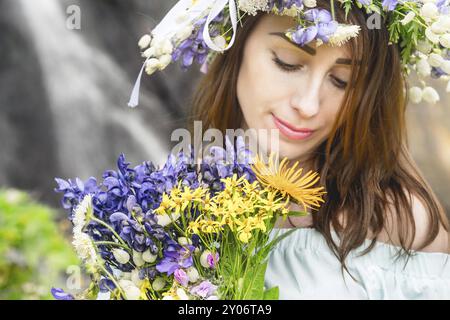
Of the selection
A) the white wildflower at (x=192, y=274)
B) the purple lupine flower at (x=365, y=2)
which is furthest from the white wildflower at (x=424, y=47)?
the white wildflower at (x=192, y=274)

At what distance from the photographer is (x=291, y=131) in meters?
1.73

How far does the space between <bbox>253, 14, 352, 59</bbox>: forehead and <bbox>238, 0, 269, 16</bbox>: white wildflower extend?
0.32 ft

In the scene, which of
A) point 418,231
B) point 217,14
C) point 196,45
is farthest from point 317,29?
point 418,231

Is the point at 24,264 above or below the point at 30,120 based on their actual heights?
below

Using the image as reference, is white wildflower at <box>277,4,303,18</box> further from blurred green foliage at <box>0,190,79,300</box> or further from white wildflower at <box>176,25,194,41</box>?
blurred green foliage at <box>0,190,79,300</box>

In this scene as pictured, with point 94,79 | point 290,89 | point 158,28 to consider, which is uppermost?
point 94,79

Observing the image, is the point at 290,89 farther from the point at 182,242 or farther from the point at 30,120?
the point at 30,120

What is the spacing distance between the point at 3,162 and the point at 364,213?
1.55 m

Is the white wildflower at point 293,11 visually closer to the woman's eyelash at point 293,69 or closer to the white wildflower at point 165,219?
the woman's eyelash at point 293,69

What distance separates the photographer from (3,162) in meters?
2.64

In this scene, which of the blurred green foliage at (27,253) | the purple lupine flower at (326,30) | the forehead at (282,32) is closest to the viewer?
Result: the purple lupine flower at (326,30)

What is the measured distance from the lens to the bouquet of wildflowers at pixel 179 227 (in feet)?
4.30

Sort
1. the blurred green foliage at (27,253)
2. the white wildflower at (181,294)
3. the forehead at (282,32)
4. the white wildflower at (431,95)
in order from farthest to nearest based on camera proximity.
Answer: the blurred green foliage at (27,253), the white wildflower at (431,95), the forehead at (282,32), the white wildflower at (181,294)
